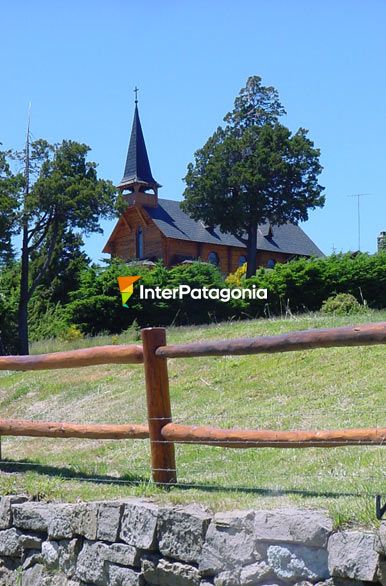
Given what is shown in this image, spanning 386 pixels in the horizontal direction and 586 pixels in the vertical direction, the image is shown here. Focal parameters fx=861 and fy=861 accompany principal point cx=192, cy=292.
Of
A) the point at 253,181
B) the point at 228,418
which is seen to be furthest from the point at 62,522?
the point at 253,181

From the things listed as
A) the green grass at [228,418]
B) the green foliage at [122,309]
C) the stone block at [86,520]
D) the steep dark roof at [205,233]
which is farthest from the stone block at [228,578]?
the steep dark roof at [205,233]

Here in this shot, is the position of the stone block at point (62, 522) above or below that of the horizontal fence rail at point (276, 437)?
below

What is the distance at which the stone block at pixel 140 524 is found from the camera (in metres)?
5.55

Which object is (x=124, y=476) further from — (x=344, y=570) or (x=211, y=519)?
(x=344, y=570)

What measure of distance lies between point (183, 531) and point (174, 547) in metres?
0.15

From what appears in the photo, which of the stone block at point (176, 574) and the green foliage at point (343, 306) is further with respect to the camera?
the green foliage at point (343, 306)

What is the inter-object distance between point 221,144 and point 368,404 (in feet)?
143

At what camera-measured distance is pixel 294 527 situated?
4.73 m

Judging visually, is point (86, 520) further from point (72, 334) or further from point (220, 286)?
point (220, 286)

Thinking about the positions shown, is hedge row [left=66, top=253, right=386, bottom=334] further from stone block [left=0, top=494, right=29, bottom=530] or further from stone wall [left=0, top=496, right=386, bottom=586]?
stone wall [left=0, top=496, right=386, bottom=586]

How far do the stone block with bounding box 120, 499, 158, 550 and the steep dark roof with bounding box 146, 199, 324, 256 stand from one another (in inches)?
1856

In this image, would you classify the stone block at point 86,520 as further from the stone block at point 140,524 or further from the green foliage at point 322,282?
the green foliage at point 322,282

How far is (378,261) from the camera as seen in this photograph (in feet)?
92.9

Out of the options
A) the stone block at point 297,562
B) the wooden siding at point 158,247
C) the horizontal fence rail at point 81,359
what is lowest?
the stone block at point 297,562
